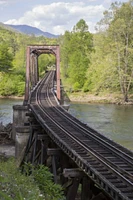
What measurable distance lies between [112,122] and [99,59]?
2713 cm

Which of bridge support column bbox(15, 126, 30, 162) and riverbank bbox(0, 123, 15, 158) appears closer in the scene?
bridge support column bbox(15, 126, 30, 162)

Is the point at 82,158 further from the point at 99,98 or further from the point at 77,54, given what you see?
the point at 77,54

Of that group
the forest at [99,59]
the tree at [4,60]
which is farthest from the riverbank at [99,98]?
the tree at [4,60]

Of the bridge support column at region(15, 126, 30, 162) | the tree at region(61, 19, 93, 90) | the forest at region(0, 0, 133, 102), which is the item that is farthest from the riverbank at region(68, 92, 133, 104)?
the bridge support column at region(15, 126, 30, 162)

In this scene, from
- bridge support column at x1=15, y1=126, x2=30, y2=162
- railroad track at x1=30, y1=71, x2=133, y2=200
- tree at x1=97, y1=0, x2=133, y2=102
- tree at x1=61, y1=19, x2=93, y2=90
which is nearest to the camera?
railroad track at x1=30, y1=71, x2=133, y2=200

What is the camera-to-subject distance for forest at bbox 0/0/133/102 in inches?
2203

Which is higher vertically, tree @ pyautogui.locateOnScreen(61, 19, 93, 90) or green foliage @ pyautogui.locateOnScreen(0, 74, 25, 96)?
tree @ pyautogui.locateOnScreen(61, 19, 93, 90)

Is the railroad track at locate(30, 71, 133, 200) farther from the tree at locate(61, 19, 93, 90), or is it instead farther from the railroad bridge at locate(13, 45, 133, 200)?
the tree at locate(61, 19, 93, 90)

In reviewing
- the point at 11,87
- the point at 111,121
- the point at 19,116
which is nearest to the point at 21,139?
the point at 19,116

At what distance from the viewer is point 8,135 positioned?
92.1 ft

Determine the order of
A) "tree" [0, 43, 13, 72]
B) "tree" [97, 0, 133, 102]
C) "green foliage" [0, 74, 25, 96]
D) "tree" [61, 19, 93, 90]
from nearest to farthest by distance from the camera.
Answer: "tree" [97, 0, 133, 102] → "green foliage" [0, 74, 25, 96] → "tree" [0, 43, 13, 72] → "tree" [61, 19, 93, 90]

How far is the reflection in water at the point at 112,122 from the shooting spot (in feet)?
97.4

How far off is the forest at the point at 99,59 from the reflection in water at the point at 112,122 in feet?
40.0

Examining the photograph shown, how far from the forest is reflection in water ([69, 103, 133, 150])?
479 inches
